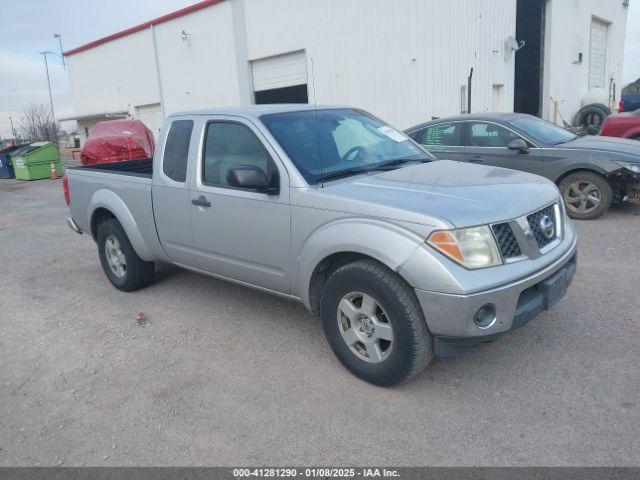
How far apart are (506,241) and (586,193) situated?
17.3 feet

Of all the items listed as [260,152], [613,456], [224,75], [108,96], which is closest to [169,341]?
[260,152]

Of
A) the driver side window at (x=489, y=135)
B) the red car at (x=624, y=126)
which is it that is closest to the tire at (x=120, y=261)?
the driver side window at (x=489, y=135)

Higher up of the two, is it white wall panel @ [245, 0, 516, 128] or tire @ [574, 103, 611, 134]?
white wall panel @ [245, 0, 516, 128]

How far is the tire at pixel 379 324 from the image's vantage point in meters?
3.13

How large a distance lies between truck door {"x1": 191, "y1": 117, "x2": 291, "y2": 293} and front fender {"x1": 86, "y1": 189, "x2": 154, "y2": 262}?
0.88m

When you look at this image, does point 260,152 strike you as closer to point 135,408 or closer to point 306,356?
point 306,356

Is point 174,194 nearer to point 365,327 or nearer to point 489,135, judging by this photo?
point 365,327

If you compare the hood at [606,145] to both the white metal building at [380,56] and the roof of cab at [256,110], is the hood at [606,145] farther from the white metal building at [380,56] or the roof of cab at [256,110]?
the white metal building at [380,56]

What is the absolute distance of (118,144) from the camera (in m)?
15.5

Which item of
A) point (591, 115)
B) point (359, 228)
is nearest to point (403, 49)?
point (591, 115)

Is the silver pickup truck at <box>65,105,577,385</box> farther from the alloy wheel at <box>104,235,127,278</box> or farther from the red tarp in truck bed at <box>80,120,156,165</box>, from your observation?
the red tarp in truck bed at <box>80,120,156,165</box>

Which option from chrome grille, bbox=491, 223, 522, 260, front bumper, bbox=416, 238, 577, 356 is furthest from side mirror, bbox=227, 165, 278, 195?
chrome grille, bbox=491, 223, 522, 260

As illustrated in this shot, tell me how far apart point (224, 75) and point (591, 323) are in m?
19.2

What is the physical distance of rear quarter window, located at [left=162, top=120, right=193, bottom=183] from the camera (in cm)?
463
